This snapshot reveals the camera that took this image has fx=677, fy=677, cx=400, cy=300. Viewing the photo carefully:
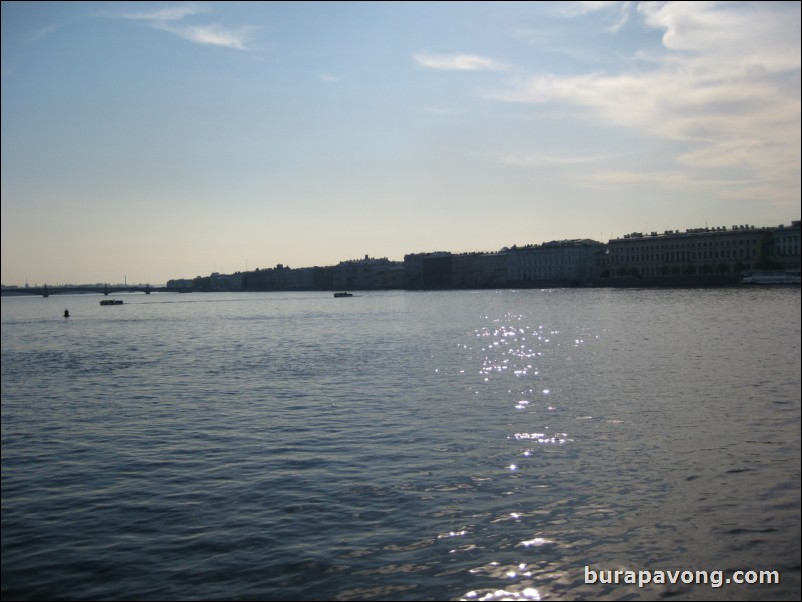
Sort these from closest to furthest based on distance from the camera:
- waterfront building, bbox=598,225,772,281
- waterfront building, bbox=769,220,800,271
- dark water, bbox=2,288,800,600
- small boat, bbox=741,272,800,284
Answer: dark water, bbox=2,288,800,600, small boat, bbox=741,272,800,284, waterfront building, bbox=769,220,800,271, waterfront building, bbox=598,225,772,281

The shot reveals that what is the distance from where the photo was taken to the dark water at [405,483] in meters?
6.71

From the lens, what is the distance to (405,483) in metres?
9.58

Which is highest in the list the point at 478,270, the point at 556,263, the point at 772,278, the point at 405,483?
the point at 556,263

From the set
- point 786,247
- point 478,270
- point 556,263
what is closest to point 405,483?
point 786,247

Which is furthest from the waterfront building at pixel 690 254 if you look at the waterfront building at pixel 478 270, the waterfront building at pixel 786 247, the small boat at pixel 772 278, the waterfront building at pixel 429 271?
the waterfront building at pixel 429 271

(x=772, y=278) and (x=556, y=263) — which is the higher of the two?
(x=556, y=263)

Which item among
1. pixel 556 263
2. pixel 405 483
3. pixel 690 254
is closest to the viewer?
pixel 405 483

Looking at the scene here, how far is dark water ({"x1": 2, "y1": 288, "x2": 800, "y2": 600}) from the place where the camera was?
22.0 ft

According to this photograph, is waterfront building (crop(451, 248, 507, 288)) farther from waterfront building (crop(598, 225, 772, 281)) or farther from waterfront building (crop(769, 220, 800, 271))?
waterfront building (crop(769, 220, 800, 271))

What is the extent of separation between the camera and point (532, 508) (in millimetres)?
8391

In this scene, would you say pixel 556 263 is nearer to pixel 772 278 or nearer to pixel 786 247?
pixel 786 247

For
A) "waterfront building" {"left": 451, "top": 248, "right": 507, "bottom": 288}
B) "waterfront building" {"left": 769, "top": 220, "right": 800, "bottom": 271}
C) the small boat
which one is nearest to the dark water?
the small boat

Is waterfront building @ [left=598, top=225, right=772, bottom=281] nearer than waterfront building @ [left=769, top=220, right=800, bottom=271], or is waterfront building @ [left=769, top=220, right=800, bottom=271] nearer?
waterfront building @ [left=769, top=220, right=800, bottom=271]

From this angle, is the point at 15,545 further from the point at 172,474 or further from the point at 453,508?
the point at 453,508
